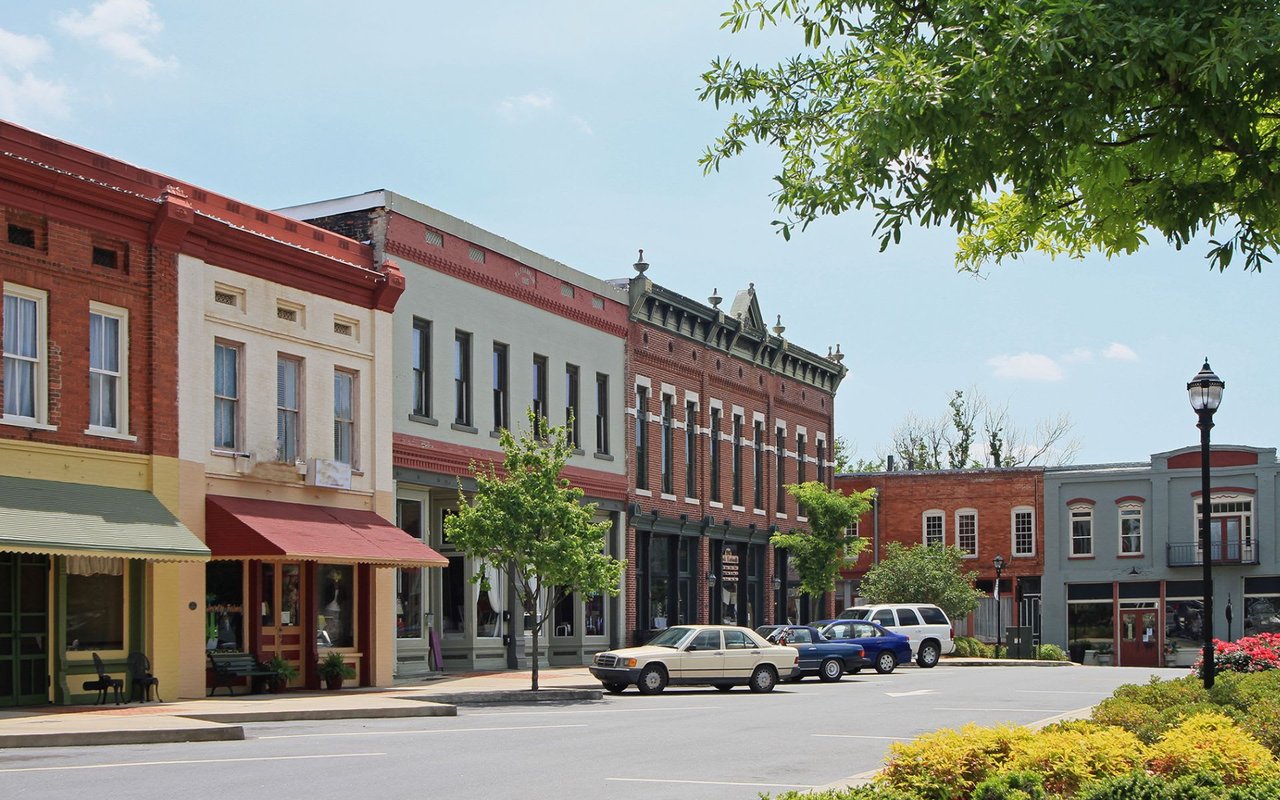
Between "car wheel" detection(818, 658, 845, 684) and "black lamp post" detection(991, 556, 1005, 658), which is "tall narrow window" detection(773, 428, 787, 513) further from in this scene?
"car wheel" detection(818, 658, 845, 684)

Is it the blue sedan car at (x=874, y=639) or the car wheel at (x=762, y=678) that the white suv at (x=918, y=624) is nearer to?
the blue sedan car at (x=874, y=639)

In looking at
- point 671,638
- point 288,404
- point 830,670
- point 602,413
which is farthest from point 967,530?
point 288,404

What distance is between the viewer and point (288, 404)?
92.8 ft

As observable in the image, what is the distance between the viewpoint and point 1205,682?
1914 cm

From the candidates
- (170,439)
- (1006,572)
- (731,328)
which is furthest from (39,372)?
(1006,572)

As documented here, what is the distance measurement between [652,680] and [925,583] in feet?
84.0

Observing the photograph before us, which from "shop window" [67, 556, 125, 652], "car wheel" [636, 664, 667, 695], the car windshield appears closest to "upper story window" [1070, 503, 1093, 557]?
the car windshield

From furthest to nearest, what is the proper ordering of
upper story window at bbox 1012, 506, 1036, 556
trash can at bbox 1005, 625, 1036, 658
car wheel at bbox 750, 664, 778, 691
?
upper story window at bbox 1012, 506, 1036, 556 → trash can at bbox 1005, 625, 1036, 658 → car wheel at bbox 750, 664, 778, 691

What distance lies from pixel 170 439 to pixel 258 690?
489cm

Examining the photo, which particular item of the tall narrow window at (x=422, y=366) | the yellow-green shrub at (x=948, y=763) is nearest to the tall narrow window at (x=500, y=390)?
the tall narrow window at (x=422, y=366)

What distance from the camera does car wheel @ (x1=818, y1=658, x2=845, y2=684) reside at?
1489 inches

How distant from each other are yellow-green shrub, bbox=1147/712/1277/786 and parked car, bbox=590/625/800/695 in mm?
19454

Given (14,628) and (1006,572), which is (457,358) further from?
(1006,572)

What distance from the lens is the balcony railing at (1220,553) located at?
58531 mm
